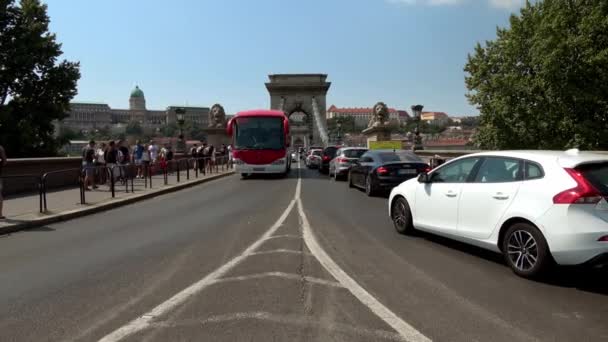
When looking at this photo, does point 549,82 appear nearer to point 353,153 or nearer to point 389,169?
point 353,153

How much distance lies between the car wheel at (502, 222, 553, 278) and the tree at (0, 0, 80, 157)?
2720 cm

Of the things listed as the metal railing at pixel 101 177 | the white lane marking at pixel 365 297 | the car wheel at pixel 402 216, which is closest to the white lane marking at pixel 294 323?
the white lane marking at pixel 365 297

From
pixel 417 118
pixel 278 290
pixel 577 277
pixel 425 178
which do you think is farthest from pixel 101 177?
pixel 417 118

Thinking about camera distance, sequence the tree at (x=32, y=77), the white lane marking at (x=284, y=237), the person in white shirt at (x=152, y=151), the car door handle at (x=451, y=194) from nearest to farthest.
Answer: the car door handle at (x=451, y=194), the white lane marking at (x=284, y=237), the person in white shirt at (x=152, y=151), the tree at (x=32, y=77)

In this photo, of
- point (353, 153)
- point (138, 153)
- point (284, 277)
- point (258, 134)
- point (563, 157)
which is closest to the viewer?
point (284, 277)

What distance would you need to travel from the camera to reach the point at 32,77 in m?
29.1

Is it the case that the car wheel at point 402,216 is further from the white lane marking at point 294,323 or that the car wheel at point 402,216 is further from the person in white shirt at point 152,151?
the person in white shirt at point 152,151

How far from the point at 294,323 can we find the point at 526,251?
9.88 feet

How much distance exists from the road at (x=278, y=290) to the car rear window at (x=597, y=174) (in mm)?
1062

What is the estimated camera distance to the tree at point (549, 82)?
28.0m

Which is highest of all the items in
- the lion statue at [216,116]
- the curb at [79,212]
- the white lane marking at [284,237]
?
the lion statue at [216,116]

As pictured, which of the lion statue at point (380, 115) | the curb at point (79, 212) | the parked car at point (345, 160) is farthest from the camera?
the lion statue at point (380, 115)

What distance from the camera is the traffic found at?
5.05m

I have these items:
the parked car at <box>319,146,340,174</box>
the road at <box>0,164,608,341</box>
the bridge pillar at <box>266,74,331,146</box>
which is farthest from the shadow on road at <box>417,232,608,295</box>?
the bridge pillar at <box>266,74,331,146</box>
